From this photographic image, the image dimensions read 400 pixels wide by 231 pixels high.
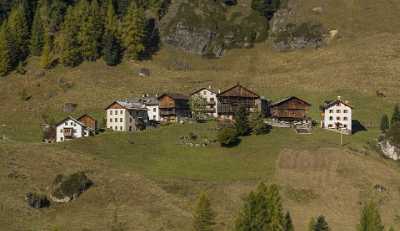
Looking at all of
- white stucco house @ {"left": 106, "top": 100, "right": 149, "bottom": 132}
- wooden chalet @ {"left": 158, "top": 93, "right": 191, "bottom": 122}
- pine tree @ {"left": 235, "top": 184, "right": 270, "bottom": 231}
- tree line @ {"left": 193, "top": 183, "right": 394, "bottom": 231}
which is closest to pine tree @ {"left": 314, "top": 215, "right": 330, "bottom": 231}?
tree line @ {"left": 193, "top": 183, "right": 394, "bottom": 231}

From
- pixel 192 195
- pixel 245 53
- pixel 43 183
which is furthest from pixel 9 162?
pixel 245 53

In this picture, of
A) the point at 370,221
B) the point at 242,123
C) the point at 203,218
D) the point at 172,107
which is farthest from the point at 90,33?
the point at 370,221

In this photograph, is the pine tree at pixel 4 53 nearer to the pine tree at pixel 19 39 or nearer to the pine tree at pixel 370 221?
the pine tree at pixel 19 39

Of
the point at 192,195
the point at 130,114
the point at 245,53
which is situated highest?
the point at 245,53

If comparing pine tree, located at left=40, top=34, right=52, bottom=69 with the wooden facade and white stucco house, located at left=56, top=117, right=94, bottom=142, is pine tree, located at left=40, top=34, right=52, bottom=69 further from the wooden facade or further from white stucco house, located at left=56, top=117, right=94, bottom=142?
white stucco house, located at left=56, top=117, right=94, bottom=142

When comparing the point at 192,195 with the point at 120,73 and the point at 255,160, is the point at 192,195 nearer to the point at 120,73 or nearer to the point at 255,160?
the point at 255,160

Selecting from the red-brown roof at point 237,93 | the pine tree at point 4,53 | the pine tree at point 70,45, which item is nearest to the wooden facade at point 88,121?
the red-brown roof at point 237,93
